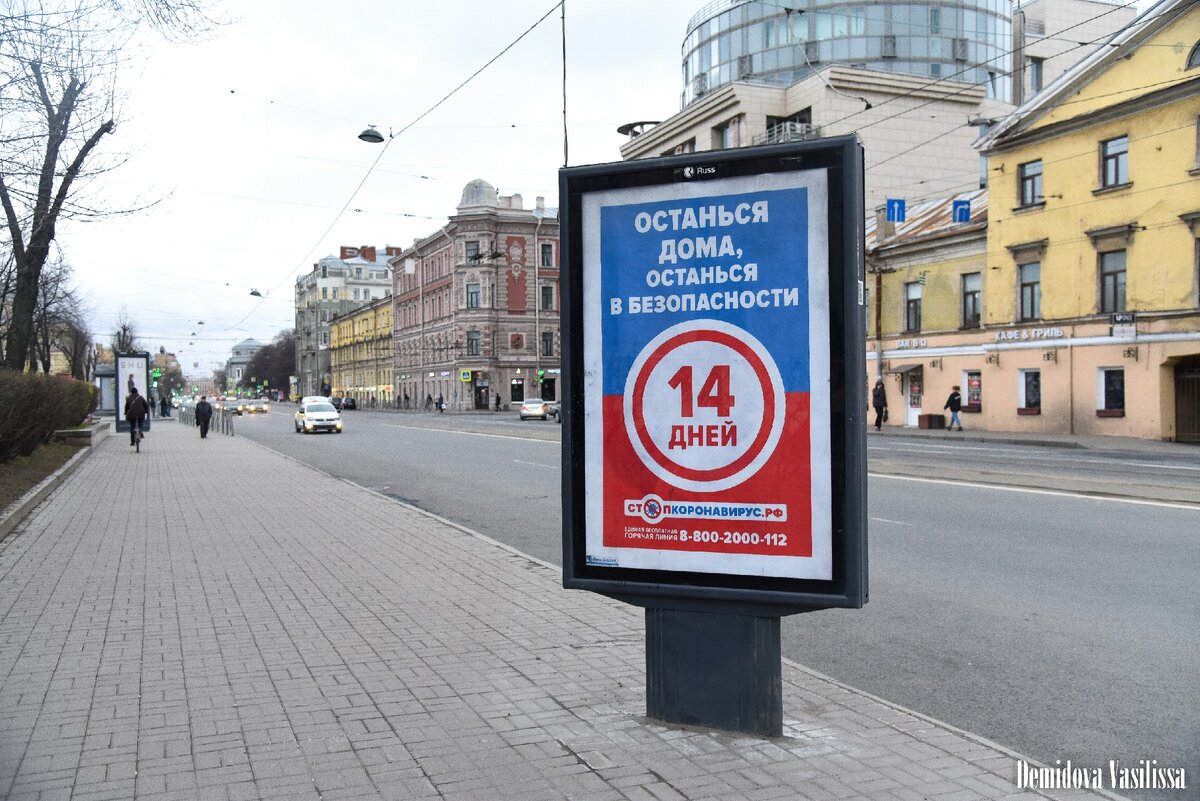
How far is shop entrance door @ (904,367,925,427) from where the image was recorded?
128ft

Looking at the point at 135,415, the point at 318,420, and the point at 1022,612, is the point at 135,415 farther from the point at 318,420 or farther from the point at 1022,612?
the point at 1022,612

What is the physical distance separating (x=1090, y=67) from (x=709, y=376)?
31130 millimetres

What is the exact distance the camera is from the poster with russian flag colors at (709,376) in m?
4.29

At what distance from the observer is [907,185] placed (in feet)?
177

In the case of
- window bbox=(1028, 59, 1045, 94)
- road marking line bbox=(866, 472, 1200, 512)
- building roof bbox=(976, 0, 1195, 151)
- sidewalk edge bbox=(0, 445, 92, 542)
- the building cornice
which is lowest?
road marking line bbox=(866, 472, 1200, 512)

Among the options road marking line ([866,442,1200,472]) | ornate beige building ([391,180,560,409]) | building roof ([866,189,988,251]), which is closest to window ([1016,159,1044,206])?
building roof ([866,189,988,251])

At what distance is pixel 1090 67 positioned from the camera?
3008 cm

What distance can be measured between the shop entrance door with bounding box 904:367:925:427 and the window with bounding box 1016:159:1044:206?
26.3 ft

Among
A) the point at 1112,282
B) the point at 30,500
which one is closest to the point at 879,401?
the point at 1112,282

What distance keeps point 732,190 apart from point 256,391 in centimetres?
17087

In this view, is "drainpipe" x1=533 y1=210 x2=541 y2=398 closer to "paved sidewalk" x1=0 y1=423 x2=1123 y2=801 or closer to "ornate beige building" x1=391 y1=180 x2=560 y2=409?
"ornate beige building" x1=391 y1=180 x2=560 y2=409

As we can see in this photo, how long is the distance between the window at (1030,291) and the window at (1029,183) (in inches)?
84.6

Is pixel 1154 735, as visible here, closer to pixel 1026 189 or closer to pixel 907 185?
pixel 1026 189

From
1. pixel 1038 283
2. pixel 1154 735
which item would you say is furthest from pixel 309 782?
pixel 1038 283
